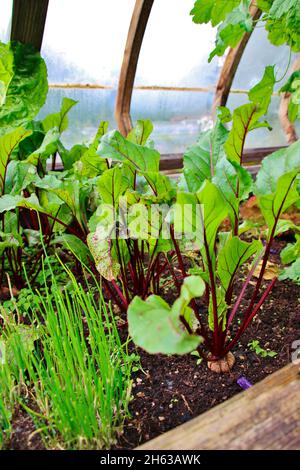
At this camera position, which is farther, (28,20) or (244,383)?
(28,20)

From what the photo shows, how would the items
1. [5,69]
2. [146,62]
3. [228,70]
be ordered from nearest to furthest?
[5,69]
[146,62]
[228,70]

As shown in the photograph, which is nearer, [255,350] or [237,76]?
[255,350]

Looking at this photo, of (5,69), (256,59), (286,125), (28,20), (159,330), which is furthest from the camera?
(286,125)

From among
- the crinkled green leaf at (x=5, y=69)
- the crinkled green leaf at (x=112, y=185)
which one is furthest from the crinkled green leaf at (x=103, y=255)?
the crinkled green leaf at (x=5, y=69)

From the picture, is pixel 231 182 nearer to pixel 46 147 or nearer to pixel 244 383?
pixel 244 383

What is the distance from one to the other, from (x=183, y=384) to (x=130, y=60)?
6.14 feet

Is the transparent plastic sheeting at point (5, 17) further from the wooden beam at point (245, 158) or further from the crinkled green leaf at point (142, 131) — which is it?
the wooden beam at point (245, 158)

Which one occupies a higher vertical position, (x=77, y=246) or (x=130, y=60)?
(x=130, y=60)

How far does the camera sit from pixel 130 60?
2.37 meters

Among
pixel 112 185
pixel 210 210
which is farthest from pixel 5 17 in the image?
pixel 210 210

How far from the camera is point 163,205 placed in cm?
112
